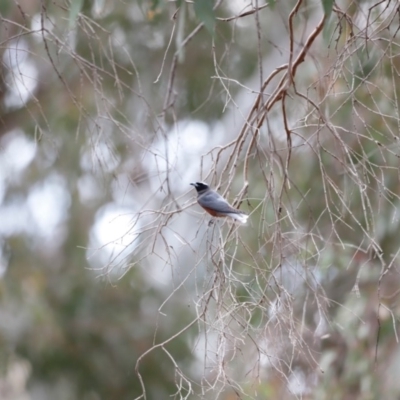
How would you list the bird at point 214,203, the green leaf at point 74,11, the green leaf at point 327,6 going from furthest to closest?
1. the bird at point 214,203
2. the green leaf at point 74,11
3. the green leaf at point 327,6

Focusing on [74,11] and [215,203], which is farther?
[215,203]

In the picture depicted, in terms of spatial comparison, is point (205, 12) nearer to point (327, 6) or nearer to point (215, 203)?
point (327, 6)

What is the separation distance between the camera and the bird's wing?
7.29 feet

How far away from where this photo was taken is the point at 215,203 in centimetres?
227

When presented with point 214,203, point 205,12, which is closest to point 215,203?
point 214,203

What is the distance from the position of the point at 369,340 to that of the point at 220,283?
9.38ft

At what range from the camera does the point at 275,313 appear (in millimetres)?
1945

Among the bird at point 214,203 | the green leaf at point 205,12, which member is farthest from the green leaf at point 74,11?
the bird at point 214,203

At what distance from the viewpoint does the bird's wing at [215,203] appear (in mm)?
2221

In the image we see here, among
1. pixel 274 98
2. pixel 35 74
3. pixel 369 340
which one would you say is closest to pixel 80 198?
pixel 35 74

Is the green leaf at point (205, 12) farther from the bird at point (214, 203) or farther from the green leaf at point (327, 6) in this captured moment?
the bird at point (214, 203)

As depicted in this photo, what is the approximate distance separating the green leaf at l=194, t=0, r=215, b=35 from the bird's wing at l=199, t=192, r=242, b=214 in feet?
1.74

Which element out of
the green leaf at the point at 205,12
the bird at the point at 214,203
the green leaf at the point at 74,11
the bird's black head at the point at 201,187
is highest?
the green leaf at the point at 74,11

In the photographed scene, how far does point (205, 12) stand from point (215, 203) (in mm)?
582
